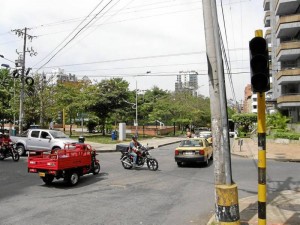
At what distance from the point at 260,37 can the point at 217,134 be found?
2127 mm

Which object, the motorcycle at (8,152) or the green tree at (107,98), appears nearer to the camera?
the motorcycle at (8,152)

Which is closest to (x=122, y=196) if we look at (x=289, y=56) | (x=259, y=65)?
(x=259, y=65)

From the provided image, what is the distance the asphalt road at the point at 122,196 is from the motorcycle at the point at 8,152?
8.82ft

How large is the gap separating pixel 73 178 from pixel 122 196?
2888mm

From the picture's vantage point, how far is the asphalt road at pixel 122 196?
8328 millimetres

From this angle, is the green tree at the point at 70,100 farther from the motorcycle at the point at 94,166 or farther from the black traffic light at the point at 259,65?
the black traffic light at the point at 259,65

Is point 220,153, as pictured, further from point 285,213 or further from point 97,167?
point 97,167

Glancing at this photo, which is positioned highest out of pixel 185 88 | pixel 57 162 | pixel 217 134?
pixel 185 88

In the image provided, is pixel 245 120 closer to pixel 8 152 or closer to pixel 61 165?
pixel 8 152

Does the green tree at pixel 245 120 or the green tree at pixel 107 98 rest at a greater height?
the green tree at pixel 107 98

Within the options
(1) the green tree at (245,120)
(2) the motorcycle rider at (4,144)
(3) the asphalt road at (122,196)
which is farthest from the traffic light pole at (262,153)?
(1) the green tree at (245,120)

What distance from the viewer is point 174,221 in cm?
809

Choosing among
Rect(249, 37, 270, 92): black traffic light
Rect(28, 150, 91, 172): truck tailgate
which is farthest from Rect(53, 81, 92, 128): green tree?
Rect(249, 37, 270, 92): black traffic light

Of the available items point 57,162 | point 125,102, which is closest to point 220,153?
point 57,162
